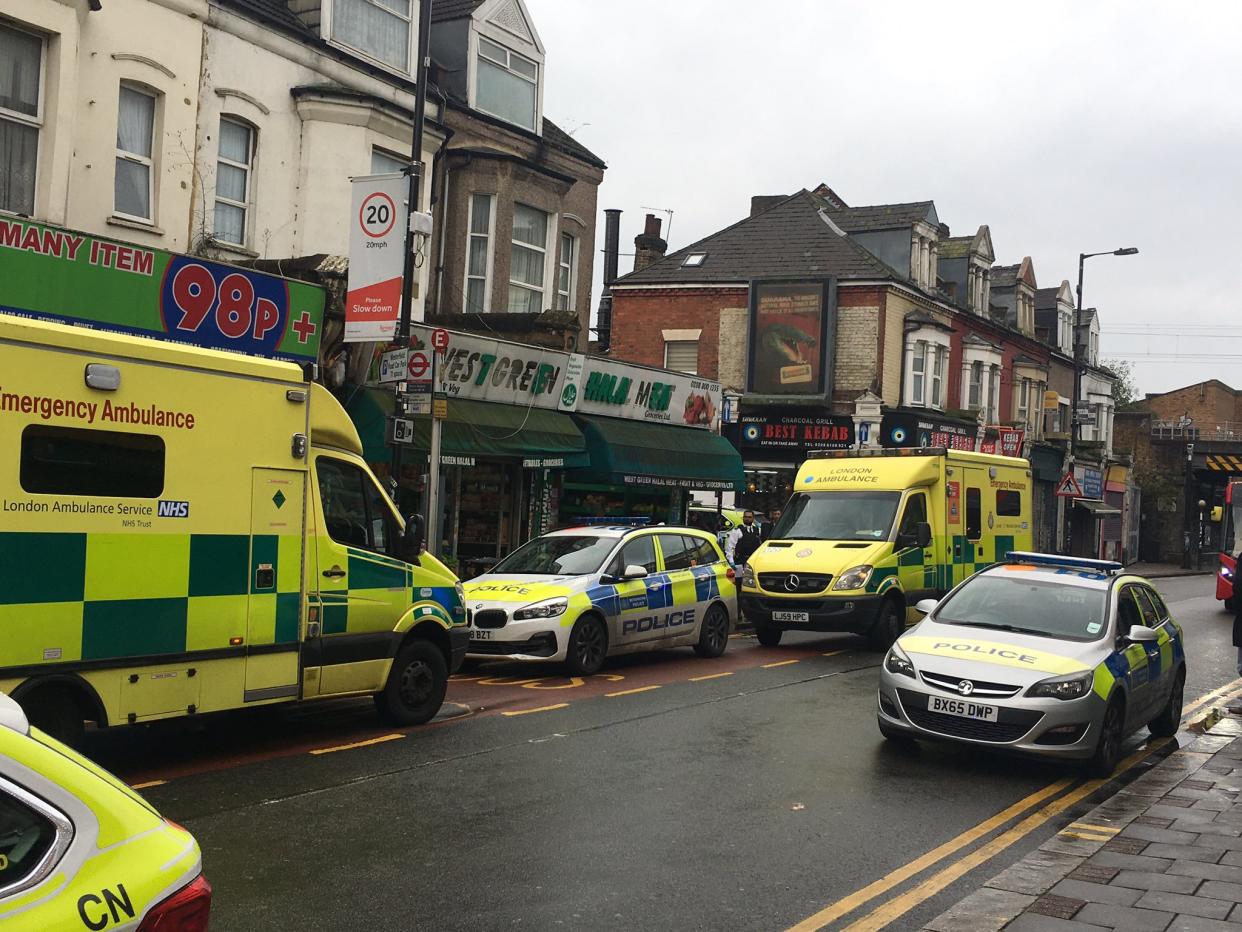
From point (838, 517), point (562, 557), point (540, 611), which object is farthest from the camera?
point (838, 517)

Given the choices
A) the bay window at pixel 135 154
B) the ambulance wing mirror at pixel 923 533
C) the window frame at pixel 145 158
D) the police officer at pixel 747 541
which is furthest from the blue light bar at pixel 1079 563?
the bay window at pixel 135 154

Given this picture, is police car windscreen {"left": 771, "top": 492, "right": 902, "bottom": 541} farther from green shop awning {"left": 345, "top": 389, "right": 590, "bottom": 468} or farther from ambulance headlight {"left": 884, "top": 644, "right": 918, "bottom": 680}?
ambulance headlight {"left": 884, "top": 644, "right": 918, "bottom": 680}

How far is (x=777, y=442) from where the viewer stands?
129ft

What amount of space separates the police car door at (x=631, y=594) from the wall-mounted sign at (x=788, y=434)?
78.1 ft

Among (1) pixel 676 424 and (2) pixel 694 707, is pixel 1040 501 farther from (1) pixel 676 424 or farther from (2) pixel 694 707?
(2) pixel 694 707

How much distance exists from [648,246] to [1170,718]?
36.0 metres

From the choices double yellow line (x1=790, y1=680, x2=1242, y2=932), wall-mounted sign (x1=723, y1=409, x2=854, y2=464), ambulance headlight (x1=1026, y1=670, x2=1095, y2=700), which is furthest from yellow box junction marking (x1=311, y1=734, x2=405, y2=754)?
wall-mounted sign (x1=723, y1=409, x2=854, y2=464)

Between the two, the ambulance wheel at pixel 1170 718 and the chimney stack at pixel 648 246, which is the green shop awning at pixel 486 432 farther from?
the chimney stack at pixel 648 246

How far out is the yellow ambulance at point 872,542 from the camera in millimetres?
16812

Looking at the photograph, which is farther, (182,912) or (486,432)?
(486,432)

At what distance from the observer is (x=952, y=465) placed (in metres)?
18.7

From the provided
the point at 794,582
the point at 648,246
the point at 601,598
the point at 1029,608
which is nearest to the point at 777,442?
the point at 648,246

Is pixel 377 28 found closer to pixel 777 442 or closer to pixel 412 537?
pixel 412 537

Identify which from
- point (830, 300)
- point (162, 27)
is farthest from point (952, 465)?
point (830, 300)
